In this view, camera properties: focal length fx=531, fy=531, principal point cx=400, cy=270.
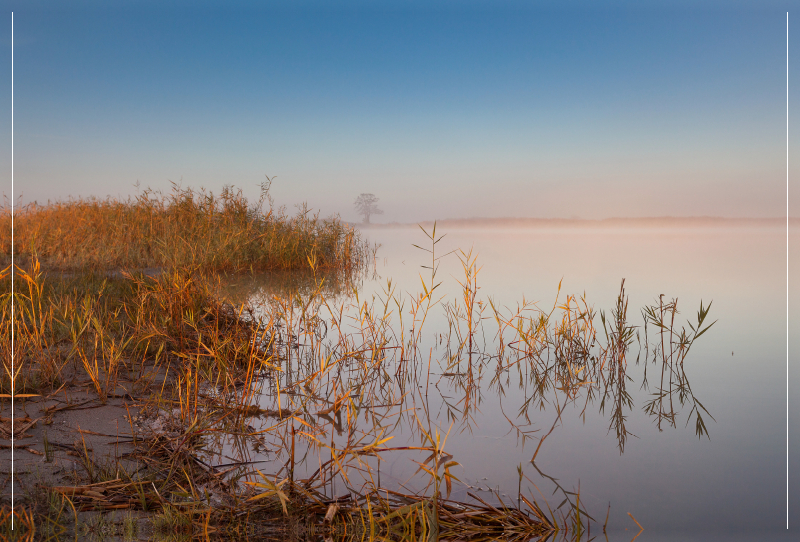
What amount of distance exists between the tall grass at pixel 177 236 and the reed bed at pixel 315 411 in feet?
10.8

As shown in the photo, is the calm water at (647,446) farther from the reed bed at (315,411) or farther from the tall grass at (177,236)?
the tall grass at (177,236)

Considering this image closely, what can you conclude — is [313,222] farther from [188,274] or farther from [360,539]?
[360,539]

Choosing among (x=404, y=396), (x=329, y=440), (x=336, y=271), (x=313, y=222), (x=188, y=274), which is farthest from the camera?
(x=313, y=222)

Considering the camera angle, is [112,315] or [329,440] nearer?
[329,440]

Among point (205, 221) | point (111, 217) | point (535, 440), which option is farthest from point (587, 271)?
point (111, 217)

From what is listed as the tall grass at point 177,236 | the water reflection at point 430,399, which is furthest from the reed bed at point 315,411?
the tall grass at point 177,236

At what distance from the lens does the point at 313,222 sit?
1074cm

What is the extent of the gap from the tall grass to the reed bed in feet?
10.8

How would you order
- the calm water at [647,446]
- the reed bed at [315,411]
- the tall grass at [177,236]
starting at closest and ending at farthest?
the reed bed at [315,411], the calm water at [647,446], the tall grass at [177,236]

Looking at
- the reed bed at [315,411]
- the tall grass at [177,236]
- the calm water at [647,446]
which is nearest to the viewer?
the reed bed at [315,411]

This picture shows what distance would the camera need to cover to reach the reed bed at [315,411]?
1.79m

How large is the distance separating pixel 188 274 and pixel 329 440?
2593 millimetres

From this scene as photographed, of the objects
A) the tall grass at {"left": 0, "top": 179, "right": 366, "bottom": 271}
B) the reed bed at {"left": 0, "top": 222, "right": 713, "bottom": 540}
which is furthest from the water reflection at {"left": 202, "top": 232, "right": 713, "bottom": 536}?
the tall grass at {"left": 0, "top": 179, "right": 366, "bottom": 271}

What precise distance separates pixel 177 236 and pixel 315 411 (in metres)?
7.20
